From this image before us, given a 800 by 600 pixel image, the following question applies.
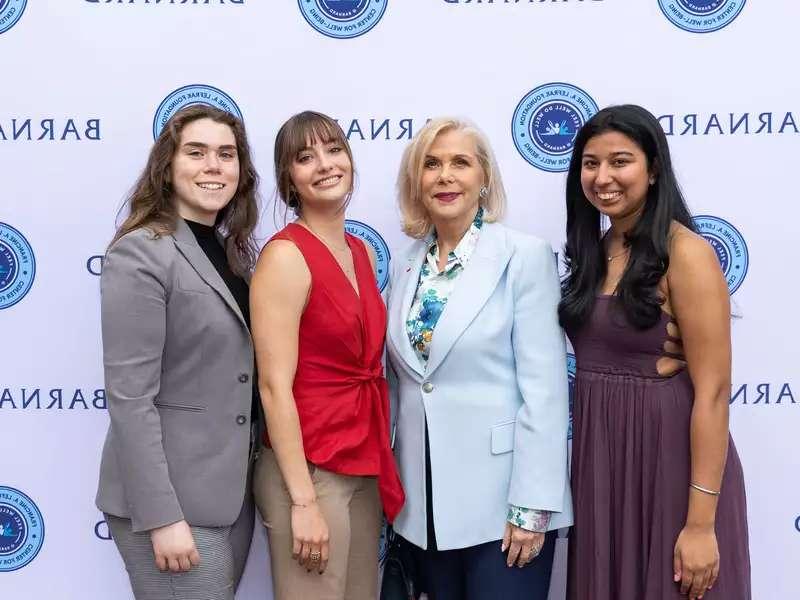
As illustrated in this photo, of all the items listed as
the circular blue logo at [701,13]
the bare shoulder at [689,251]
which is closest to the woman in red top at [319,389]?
the bare shoulder at [689,251]

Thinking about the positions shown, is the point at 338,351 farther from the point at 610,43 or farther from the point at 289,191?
the point at 610,43

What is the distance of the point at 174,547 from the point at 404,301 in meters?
0.76

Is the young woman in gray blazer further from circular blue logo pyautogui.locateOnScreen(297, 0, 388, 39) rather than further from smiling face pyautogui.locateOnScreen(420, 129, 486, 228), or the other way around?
circular blue logo pyautogui.locateOnScreen(297, 0, 388, 39)

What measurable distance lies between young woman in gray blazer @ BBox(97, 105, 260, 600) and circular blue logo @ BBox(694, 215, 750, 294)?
58.6 inches

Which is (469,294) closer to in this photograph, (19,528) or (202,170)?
(202,170)

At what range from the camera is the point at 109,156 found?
7.81 feet

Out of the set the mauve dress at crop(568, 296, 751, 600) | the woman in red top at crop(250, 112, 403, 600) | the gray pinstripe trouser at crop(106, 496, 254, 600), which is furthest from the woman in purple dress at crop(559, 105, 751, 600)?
the gray pinstripe trouser at crop(106, 496, 254, 600)

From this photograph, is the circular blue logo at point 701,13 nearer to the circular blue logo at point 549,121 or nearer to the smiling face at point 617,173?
the circular blue logo at point 549,121

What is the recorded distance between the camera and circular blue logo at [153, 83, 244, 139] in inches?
92.4

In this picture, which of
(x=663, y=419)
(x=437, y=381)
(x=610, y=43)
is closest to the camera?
(x=663, y=419)

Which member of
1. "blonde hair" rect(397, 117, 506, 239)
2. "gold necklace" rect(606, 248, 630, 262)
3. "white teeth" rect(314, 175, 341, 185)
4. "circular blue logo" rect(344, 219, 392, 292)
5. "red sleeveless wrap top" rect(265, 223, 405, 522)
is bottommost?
"red sleeveless wrap top" rect(265, 223, 405, 522)

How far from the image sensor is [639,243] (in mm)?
1665

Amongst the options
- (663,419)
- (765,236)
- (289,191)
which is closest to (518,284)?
(663,419)

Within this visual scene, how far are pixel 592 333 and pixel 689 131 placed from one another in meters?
0.98
